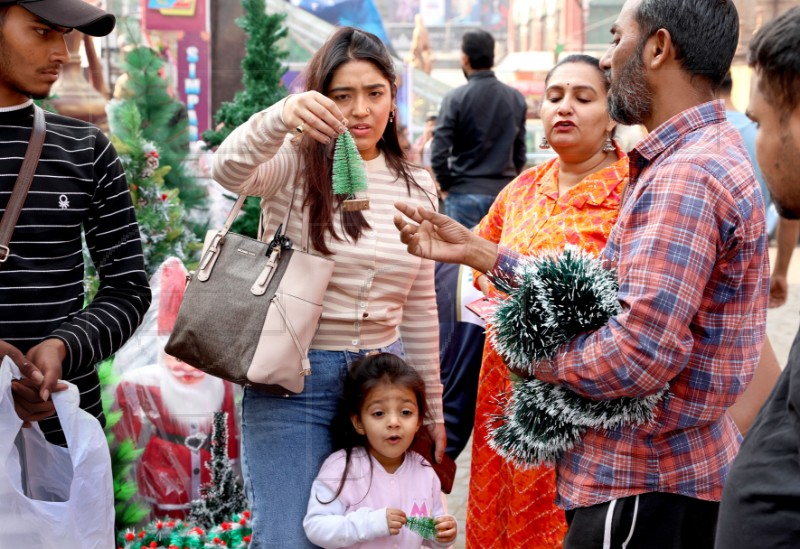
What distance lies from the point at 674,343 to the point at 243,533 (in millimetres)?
1852

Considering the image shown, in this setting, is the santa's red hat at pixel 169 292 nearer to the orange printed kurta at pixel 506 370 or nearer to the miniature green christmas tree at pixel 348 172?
the orange printed kurta at pixel 506 370

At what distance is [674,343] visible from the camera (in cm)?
145

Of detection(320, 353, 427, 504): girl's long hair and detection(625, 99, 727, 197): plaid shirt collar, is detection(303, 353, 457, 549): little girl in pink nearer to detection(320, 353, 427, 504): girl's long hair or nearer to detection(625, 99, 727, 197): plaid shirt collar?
detection(320, 353, 427, 504): girl's long hair

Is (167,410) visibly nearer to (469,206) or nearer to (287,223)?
(287,223)

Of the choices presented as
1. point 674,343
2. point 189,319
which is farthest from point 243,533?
point 674,343

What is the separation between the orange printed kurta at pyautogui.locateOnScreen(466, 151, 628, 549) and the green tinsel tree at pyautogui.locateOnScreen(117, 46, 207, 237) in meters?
1.16

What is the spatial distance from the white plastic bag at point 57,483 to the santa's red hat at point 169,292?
1130 millimetres

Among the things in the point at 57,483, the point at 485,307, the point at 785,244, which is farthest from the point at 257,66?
the point at 785,244

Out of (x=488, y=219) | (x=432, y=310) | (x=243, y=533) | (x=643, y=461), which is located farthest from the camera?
(x=243, y=533)

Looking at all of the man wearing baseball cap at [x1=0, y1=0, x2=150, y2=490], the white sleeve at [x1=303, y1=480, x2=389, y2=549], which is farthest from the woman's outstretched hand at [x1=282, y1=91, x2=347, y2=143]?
the white sleeve at [x1=303, y1=480, x2=389, y2=549]

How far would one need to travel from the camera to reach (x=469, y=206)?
4.03m

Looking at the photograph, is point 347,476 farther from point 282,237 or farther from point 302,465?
point 282,237

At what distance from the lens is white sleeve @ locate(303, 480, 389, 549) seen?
1.98 m

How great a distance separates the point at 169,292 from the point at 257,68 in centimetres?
77
